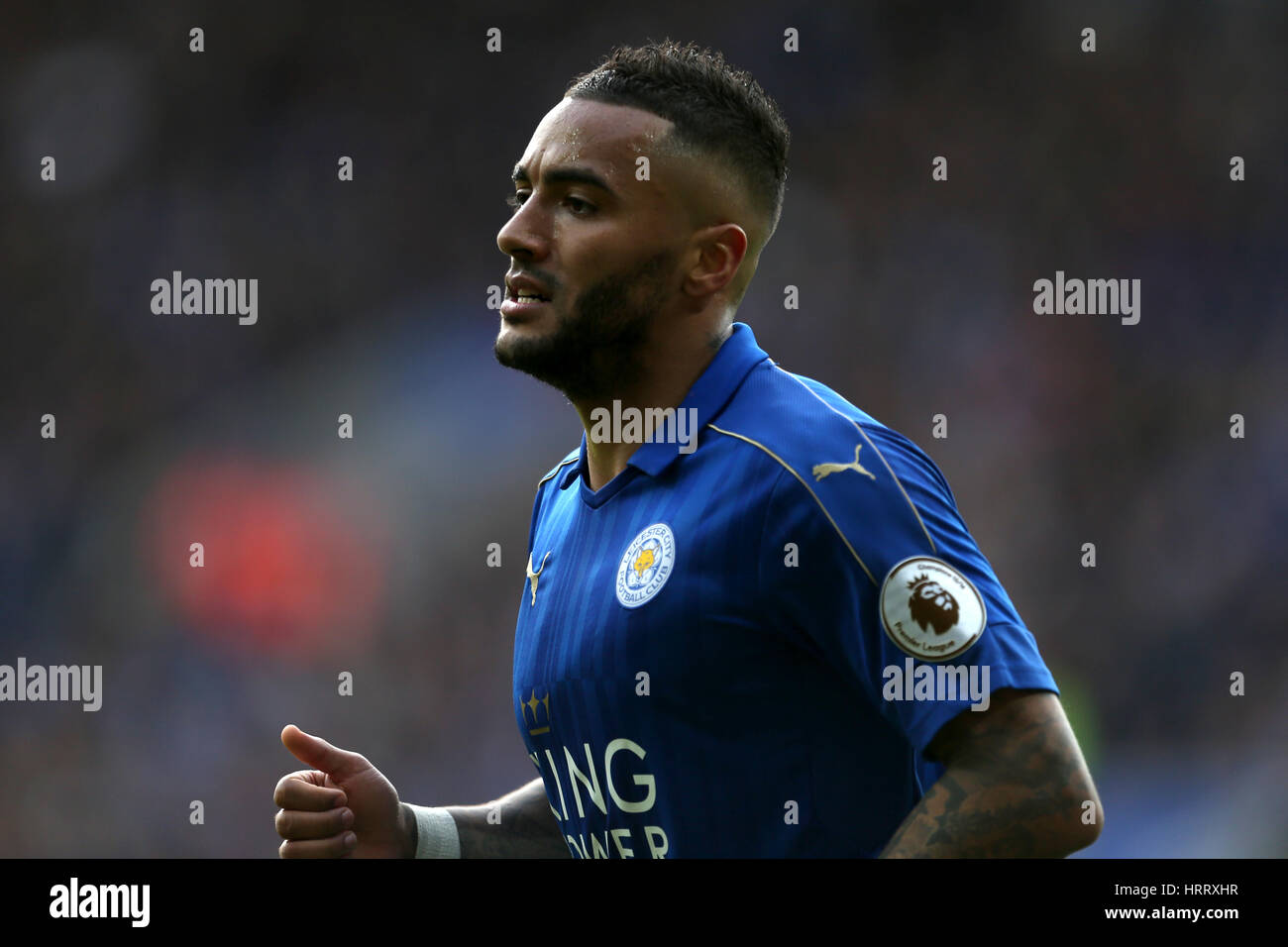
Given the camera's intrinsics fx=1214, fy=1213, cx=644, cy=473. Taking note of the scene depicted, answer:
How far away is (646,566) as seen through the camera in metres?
2.22

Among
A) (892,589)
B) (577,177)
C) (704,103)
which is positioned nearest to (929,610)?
(892,589)

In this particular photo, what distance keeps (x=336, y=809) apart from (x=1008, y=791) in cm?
139

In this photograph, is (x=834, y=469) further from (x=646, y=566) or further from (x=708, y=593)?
(x=646, y=566)

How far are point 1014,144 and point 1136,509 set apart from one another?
3171 millimetres

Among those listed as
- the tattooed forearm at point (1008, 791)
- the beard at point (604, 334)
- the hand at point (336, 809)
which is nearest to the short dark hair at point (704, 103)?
the beard at point (604, 334)

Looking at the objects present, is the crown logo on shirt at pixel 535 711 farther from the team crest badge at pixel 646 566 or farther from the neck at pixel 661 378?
the neck at pixel 661 378

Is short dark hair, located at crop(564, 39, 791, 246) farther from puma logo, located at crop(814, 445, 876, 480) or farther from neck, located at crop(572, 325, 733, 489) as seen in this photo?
puma logo, located at crop(814, 445, 876, 480)

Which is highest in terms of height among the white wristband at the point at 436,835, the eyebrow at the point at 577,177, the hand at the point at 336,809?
the eyebrow at the point at 577,177

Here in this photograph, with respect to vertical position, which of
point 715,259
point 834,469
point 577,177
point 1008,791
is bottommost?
point 1008,791

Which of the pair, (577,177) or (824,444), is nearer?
(824,444)

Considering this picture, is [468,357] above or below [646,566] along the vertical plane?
above

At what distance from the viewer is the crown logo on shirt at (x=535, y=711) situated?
7.84ft

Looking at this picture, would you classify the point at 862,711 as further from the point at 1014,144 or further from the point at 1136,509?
the point at 1014,144

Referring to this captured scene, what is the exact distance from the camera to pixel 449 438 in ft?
32.1
